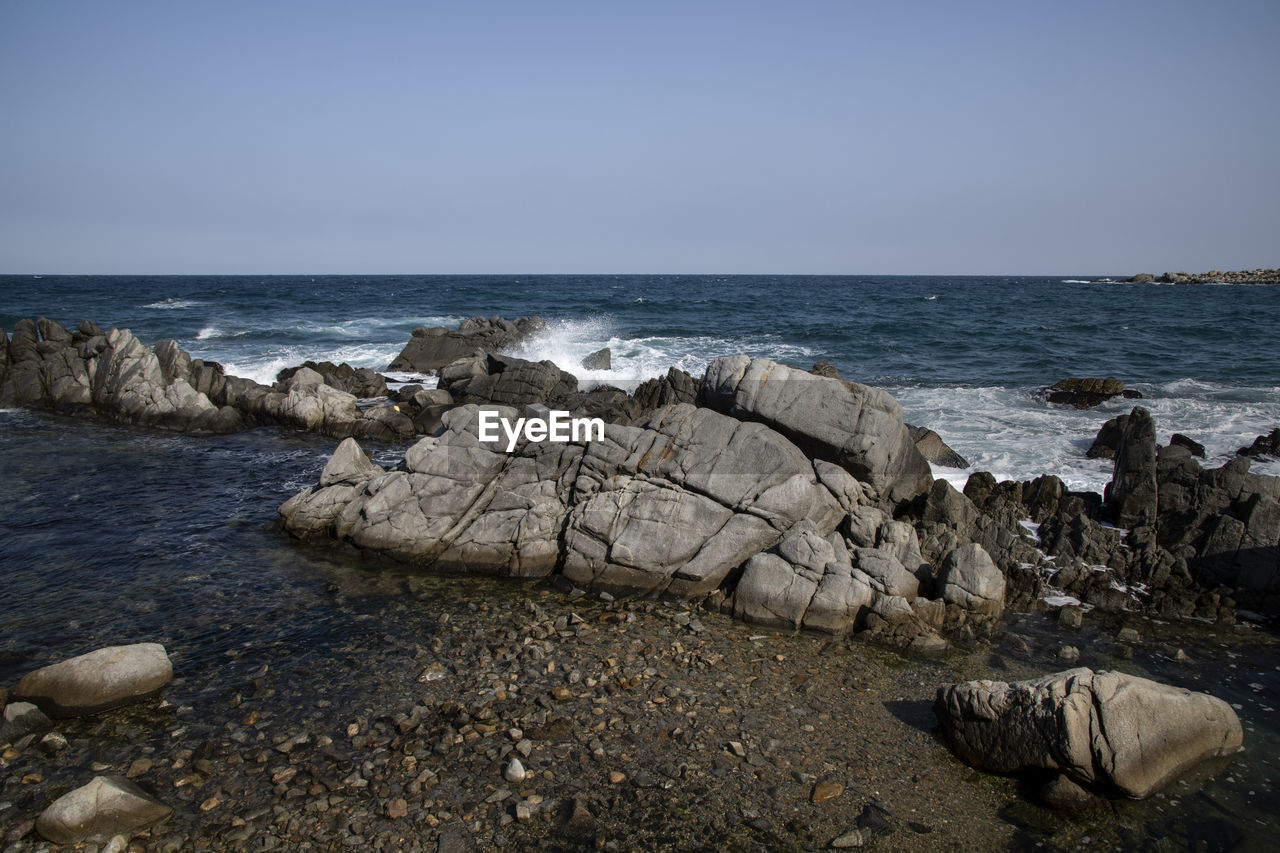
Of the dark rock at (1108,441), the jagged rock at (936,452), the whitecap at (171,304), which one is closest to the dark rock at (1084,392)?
the dark rock at (1108,441)

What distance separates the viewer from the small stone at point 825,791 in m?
7.68

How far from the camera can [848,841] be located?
7102 millimetres

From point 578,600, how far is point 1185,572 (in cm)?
1119

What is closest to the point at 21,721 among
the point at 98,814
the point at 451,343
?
the point at 98,814

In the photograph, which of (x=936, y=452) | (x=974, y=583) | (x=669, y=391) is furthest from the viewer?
(x=669, y=391)

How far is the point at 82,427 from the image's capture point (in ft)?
81.3

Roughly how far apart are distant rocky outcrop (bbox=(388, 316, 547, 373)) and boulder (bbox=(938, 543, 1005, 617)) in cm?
2883

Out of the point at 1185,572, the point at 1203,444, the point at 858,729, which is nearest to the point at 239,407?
the point at 858,729

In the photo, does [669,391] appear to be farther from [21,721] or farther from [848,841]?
[21,721]

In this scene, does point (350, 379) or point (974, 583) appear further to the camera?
point (350, 379)

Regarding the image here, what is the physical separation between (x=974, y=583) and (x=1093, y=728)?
4.09 meters

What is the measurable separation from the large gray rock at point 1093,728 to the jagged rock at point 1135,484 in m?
7.29

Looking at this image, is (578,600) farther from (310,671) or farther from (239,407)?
(239,407)

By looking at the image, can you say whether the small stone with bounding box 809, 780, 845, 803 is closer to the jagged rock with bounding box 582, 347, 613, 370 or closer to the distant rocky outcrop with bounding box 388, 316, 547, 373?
the jagged rock with bounding box 582, 347, 613, 370
